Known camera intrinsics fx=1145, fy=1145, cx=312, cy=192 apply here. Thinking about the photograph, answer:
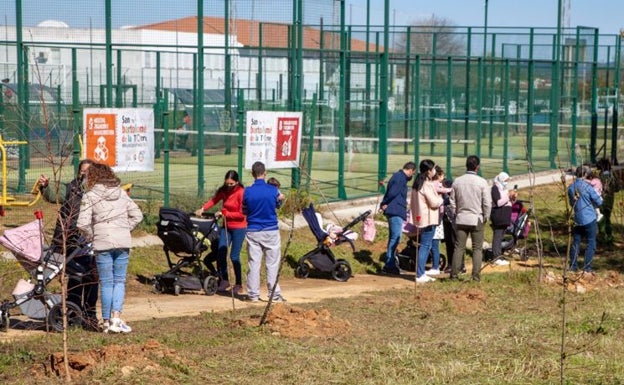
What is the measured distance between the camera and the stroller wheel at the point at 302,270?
16688 mm

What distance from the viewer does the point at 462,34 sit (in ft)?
117

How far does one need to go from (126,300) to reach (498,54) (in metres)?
24.5

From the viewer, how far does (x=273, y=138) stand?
19.7 meters

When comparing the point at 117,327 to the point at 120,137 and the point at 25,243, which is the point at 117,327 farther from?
the point at 120,137

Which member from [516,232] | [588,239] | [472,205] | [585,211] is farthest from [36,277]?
[516,232]

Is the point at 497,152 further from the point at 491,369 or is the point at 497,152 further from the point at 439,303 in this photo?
the point at 491,369

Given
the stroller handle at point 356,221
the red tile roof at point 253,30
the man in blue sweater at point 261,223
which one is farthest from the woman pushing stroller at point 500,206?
the red tile roof at point 253,30

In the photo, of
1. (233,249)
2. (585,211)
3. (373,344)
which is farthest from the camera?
(585,211)

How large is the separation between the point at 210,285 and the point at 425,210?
3.74m

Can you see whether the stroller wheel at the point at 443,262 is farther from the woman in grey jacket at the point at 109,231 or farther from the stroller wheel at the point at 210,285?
the woman in grey jacket at the point at 109,231

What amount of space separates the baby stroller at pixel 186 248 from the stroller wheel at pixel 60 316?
2.74 metres

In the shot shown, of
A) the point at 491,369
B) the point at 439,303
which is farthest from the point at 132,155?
the point at 491,369

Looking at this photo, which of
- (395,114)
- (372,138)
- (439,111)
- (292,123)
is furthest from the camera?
(439,111)

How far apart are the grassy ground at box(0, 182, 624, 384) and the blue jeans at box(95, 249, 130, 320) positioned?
373mm
